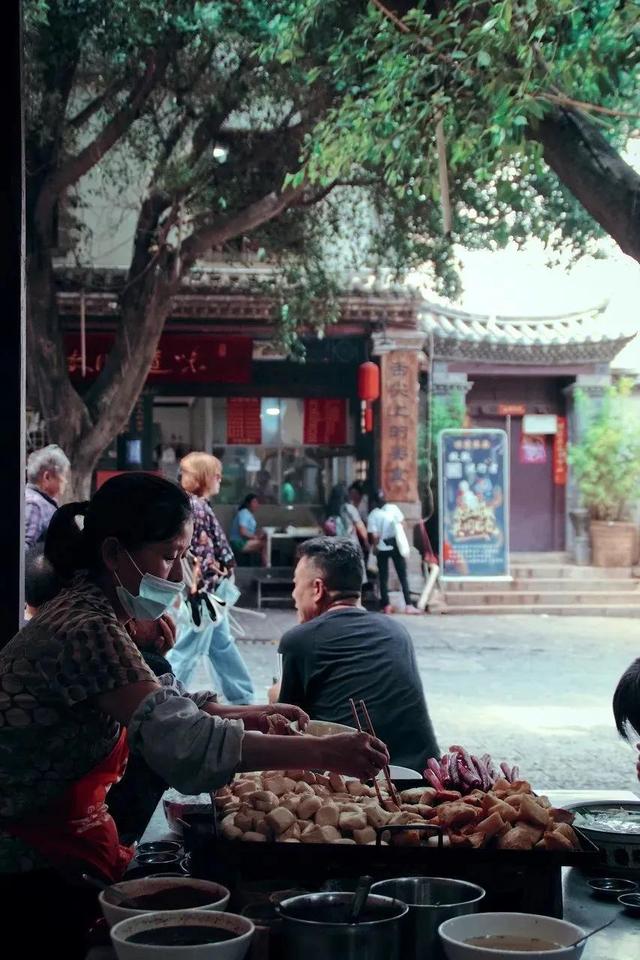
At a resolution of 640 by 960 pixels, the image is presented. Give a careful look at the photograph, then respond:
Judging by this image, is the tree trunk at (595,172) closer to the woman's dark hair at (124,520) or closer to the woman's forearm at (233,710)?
the woman's forearm at (233,710)

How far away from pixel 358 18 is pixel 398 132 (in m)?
2.21

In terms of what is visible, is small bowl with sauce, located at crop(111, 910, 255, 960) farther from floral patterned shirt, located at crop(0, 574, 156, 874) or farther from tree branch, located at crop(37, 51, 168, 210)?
tree branch, located at crop(37, 51, 168, 210)

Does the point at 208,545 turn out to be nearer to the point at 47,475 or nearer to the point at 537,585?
the point at 47,475

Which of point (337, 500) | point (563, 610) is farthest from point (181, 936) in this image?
point (563, 610)

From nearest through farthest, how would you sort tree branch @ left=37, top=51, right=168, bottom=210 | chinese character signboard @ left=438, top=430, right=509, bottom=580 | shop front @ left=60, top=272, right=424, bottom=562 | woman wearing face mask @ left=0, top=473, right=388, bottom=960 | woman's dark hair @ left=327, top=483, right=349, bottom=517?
1. woman wearing face mask @ left=0, top=473, right=388, bottom=960
2. tree branch @ left=37, top=51, right=168, bottom=210
3. shop front @ left=60, top=272, right=424, bottom=562
4. woman's dark hair @ left=327, top=483, right=349, bottom=517
5. chinese character signboard @ left=438, top=430, right=509, bottom=580

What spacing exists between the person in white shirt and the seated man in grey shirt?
11.4 metres

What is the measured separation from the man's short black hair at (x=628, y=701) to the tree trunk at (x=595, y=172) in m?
2.33

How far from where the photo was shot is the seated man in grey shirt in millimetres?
4102

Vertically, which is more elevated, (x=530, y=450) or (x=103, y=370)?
(x=103, y=370)

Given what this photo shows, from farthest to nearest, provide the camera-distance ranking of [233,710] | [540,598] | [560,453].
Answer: [560,453], [540,598], [233,710]

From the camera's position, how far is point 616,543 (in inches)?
→ 750

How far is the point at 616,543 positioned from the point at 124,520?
17.4 m

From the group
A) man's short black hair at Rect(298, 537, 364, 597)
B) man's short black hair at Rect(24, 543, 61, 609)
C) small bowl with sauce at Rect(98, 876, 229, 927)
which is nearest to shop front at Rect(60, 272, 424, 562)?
man's short black hair at Rect(298, 537, 364, 597)

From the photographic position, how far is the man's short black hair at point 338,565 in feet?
14.7
